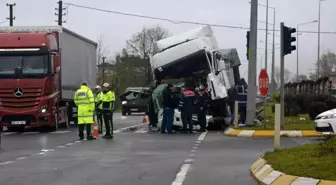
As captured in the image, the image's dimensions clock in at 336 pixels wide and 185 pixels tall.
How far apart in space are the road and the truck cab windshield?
3.27 metres

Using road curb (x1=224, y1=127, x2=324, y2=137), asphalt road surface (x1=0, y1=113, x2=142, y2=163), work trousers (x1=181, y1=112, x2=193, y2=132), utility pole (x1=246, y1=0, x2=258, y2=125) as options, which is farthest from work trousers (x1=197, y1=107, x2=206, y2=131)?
asphalt road surface (x1=0, y1=113, x2=142, y2=163)

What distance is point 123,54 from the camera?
7738cm

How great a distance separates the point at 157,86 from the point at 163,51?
142 cm

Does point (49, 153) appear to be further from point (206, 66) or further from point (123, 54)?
point (123, 54)

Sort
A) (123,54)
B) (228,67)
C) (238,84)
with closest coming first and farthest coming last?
(228,67) → (238,84) → (123,54)

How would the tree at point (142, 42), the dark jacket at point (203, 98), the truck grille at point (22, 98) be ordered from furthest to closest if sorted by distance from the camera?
1. the tree at point (142, 42)
2. the truck grille at point (22, 98)
3. the dark jacket at point (203, 98)

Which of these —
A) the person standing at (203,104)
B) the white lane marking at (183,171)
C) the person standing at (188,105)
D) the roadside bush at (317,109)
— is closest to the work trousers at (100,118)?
the person standing at (188,105)

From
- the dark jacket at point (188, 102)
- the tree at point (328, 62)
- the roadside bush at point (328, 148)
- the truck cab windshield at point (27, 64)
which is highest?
the tree at point (328, 62)

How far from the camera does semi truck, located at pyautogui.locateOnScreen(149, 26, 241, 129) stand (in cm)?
2206

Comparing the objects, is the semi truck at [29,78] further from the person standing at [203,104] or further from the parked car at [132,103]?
the parked car at [132,103]

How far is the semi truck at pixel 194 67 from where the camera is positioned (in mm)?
22062

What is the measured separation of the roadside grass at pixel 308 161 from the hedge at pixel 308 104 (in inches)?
538

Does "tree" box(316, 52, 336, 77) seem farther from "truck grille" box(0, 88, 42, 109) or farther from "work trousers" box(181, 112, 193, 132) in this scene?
"truck grille" box(0, 88, 42, 109)

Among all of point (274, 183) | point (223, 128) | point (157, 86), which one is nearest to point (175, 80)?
point (157, 86)
